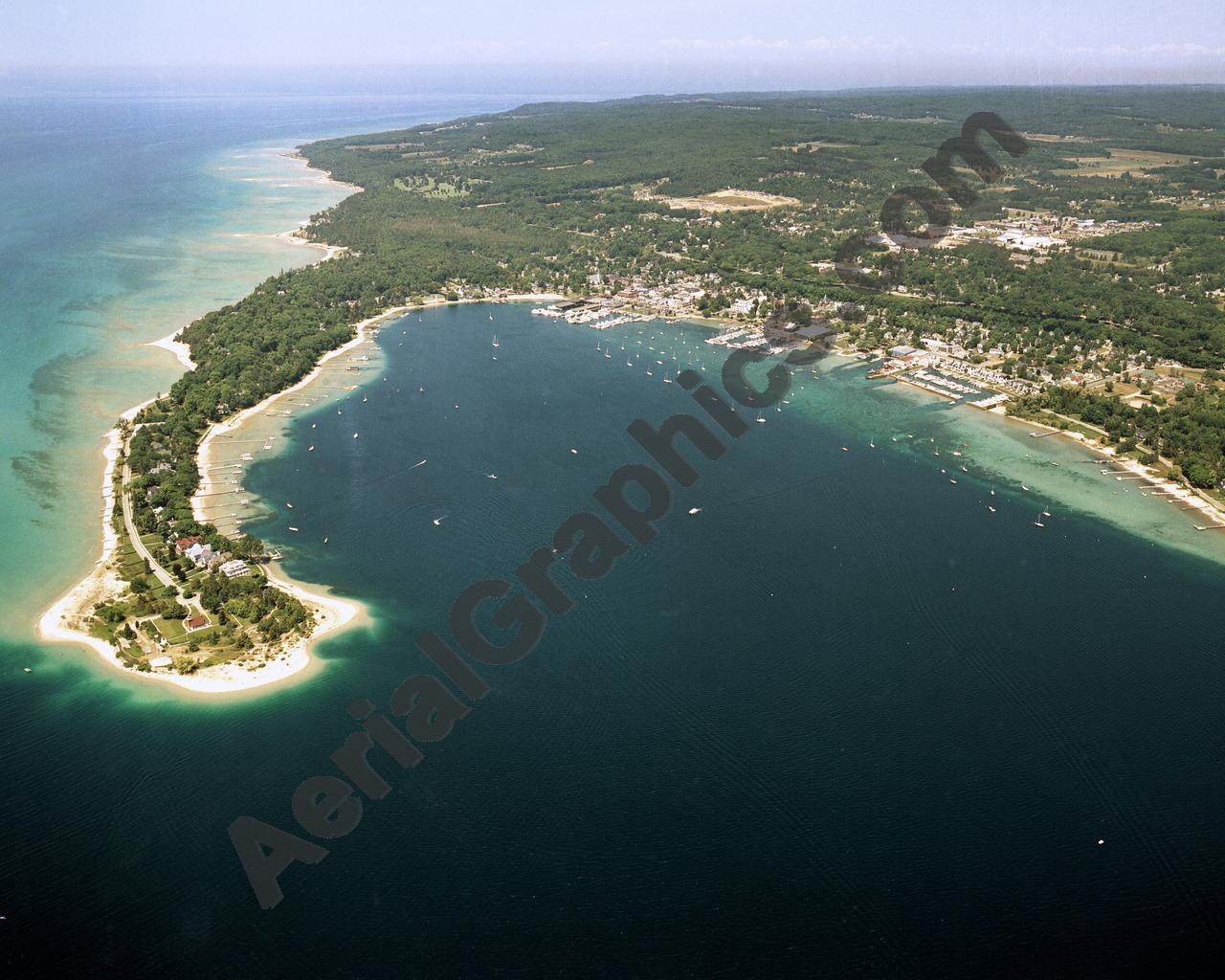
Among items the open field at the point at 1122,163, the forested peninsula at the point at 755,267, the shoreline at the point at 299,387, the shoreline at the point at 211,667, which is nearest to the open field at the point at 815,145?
the forested peninsula at the point at 755,267

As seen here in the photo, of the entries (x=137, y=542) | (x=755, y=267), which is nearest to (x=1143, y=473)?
(x=755, y=267)

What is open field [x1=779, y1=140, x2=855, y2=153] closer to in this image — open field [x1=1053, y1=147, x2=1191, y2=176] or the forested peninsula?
the forested peninsula

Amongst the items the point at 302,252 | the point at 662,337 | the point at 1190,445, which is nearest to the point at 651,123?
the point at 302,252

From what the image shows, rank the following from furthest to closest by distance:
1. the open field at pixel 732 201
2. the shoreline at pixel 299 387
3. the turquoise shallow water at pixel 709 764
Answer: the open field at pixel 732 201
the shoreline at pixel 299 387
the turquoise shallow water at pixel 709 764

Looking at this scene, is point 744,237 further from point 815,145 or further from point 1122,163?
point 1122,163

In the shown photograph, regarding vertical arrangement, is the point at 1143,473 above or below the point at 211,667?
below

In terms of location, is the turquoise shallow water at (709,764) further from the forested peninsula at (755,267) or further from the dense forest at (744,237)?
the dense forest at (744,237)

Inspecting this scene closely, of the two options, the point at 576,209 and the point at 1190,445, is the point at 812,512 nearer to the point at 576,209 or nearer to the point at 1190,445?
the point at 1190,445

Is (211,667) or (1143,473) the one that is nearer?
(211,667)

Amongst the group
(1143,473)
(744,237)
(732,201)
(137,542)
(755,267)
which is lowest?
(1143,473)
